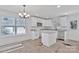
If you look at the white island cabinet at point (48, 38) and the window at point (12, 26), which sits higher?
the window at point (12, 26)

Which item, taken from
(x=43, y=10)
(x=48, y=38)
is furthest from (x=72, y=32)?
(x=43, y=10)

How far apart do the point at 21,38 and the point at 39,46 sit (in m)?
0.36

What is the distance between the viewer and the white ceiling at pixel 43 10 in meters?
1.29

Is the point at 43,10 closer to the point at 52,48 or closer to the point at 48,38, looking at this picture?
the point at 48,38

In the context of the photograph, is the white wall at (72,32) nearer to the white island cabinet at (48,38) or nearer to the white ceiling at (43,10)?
the white ceiling at (43,10)

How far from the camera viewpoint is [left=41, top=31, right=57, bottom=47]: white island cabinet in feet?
4.48

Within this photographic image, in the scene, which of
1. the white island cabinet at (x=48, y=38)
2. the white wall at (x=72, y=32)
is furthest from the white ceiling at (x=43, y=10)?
the white island cabinet at (x=48, y=38)

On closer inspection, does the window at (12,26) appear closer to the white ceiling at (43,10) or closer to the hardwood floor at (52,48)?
the white ceiling at (43,10)

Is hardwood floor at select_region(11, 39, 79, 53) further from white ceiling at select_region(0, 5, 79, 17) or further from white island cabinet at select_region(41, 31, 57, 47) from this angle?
white ceiling at select_region(0, 5, 79, 17)

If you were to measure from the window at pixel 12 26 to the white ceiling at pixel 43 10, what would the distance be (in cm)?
11

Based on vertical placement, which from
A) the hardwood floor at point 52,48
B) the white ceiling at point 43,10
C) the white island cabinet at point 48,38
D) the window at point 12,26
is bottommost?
the hardwood floor at point 52,48

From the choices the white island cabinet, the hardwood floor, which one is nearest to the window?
the hardwood floor
